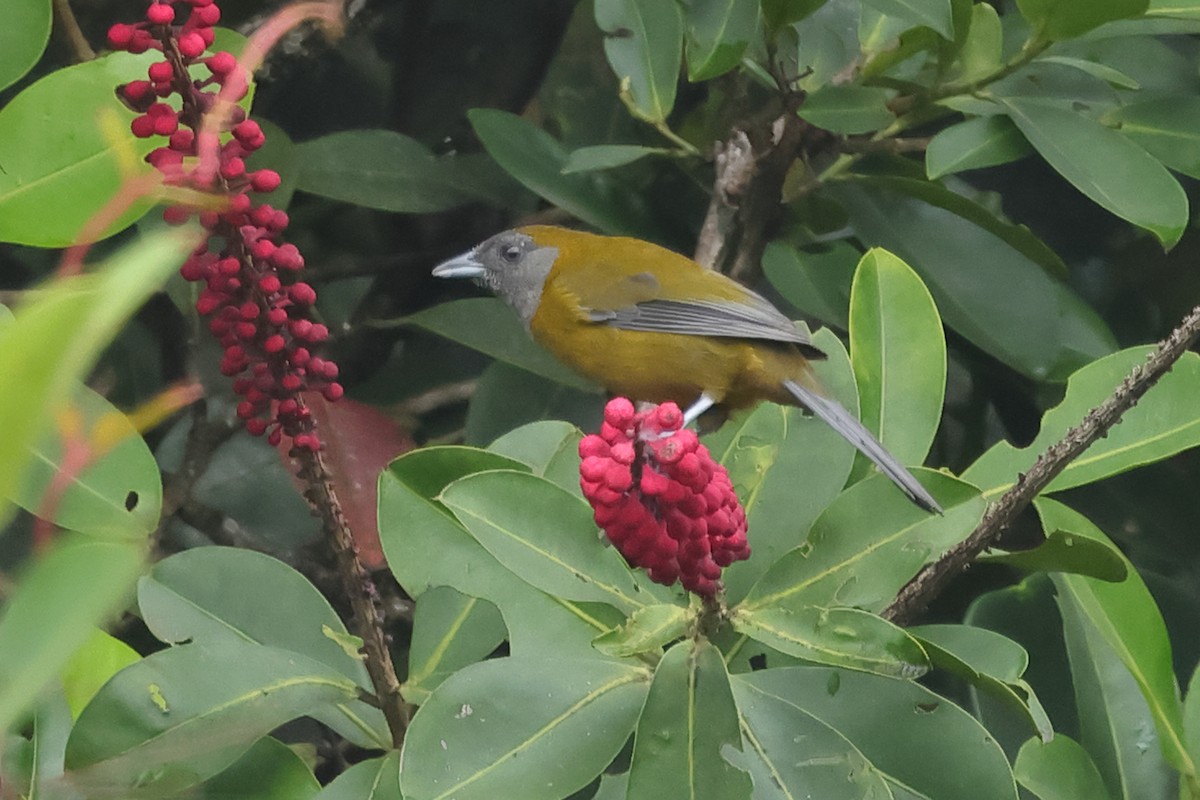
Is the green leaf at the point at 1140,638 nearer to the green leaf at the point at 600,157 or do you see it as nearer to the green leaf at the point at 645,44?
the green leaf at the point at 600,157

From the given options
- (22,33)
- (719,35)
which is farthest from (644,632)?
(719,35)

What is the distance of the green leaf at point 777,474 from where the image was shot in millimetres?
1466

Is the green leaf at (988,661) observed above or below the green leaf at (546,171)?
below

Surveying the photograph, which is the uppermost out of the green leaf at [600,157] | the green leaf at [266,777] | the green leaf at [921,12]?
the green leaf at [921,12]

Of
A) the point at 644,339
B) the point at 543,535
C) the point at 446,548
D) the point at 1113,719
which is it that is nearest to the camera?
the point at 543,535

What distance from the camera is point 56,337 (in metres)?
0.33

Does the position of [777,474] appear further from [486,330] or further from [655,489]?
[486,330]

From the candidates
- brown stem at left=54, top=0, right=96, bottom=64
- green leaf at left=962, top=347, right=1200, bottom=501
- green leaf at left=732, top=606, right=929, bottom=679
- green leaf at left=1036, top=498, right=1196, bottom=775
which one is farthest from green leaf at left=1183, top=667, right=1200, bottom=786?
brown stem at left=54, top=0, right=96, bottom=64

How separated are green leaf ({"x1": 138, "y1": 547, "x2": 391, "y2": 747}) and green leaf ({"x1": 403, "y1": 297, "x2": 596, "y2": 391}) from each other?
689 mm

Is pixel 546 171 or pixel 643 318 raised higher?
pixel 546 171

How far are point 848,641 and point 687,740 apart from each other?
0.55 ft

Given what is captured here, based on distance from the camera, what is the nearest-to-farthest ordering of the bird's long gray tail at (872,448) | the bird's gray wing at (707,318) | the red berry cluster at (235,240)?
the red berry cluster at (235,240) < the bird's long gray tail at (872,448) < the bird's gray wing at (707,318)

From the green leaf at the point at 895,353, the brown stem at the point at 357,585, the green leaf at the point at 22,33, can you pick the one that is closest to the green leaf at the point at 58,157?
the green leaf at the point at 22,33

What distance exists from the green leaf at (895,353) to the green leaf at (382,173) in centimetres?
78
